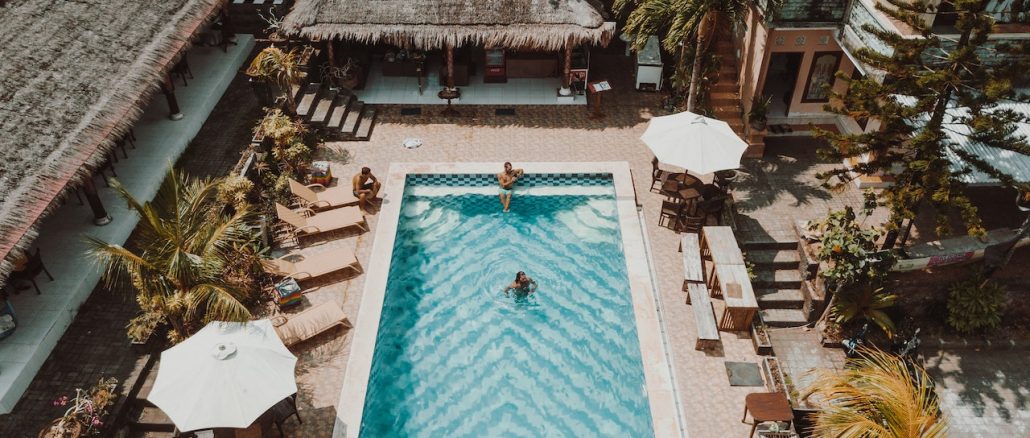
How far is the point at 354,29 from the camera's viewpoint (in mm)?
20797

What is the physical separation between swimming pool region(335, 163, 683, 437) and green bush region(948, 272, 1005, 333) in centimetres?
747

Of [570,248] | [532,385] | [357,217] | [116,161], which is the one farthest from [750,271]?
[116,161]

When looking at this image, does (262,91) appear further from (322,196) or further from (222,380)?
(222,380)

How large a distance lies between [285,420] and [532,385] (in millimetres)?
4884

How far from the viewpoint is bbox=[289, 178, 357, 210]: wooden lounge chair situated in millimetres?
17828

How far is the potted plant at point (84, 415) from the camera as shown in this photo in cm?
1228

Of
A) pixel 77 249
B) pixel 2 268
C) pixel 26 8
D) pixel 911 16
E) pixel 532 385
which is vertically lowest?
pixel 532 385

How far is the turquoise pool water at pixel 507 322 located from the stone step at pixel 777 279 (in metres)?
3.19

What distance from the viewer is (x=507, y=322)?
15758mm

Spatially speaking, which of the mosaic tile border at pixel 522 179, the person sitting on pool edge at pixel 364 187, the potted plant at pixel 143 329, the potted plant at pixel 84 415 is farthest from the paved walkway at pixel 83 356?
the mosaic tile border at pixel 522 179

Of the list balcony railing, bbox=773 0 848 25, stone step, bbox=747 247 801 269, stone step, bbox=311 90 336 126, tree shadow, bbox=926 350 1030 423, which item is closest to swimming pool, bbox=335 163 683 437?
stone step, bbox=747 247 801 269

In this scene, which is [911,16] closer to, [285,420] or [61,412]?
[285,420]

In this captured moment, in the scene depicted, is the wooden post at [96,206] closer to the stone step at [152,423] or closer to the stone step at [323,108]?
the stone step at [152,423]

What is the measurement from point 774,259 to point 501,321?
22.1 feet
